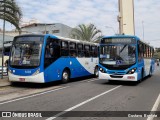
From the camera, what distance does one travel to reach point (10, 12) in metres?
19.0

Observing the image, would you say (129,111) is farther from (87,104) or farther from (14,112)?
(14,112)

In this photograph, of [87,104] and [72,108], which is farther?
[87,104]

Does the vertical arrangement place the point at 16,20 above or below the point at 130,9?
below

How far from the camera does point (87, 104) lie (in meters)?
9.91

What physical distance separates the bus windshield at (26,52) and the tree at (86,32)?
89.3ft

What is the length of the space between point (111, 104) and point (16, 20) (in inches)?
462

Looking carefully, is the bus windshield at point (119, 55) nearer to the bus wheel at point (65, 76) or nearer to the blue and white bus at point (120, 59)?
the blue and white bus at point (120, 59)

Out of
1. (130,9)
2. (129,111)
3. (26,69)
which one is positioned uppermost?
(130,9)

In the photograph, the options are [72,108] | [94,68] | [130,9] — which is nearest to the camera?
[72,108]

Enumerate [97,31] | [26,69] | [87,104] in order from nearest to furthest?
1. [87,104]
2. [26,69]
3. [97,31]

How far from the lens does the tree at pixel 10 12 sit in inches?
738

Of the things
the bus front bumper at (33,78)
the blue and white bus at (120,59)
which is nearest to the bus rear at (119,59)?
the blue and white bus at (120,59)

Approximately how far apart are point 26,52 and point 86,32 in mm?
27898

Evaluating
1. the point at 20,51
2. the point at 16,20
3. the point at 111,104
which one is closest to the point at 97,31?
the point at 16,20
